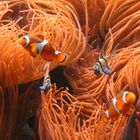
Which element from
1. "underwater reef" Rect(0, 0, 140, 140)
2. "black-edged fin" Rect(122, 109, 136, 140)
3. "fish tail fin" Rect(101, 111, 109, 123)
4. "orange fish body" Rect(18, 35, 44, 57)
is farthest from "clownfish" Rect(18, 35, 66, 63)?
"black-edged fin" Rect(122, 109, 136, 140)

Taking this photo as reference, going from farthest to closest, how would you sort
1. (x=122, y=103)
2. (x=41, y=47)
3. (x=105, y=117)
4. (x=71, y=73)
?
(x=71, y=73)
(x=41, y=47)
(x=105, y=117)
(x=122, y=103)

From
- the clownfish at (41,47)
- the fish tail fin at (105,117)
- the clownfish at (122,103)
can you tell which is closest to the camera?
the clownfish at (122,103)

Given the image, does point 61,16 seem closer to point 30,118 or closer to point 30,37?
point 30,37

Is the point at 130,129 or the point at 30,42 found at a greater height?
the point at 30,42

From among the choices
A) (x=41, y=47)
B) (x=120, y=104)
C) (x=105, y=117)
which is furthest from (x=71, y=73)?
(x=120, y=104)

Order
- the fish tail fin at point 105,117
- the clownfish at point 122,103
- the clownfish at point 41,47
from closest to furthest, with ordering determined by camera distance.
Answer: the clownfish at point 122,103, the fish tail fin at point 105,117, the clownfish at point 41,47

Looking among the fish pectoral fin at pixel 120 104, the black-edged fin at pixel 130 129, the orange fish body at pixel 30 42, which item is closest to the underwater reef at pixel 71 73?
the black-edged fin at pixel 130 129


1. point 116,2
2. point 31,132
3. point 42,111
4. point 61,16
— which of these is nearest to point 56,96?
point 42,111

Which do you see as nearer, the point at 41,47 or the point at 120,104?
the point at 120,104

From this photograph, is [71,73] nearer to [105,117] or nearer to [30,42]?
[30,42]

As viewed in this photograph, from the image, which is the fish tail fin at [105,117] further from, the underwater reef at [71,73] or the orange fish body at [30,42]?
the orange fish body at [30,42]
